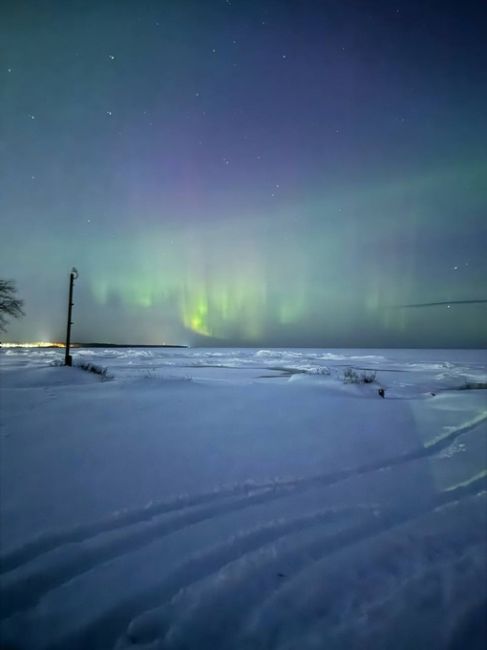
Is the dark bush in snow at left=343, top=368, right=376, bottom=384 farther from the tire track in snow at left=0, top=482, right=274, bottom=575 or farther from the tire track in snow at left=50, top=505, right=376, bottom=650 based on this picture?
the tire track in snow at left=50, top=505, right=376, bottom=650

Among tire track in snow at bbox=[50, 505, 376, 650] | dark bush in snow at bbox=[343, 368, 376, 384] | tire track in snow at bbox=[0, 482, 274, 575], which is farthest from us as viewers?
dark bush in snow at bbox=[343, 368, 376, 384]

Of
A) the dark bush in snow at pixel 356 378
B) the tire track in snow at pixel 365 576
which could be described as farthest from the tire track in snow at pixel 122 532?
the dark bush in snow at pixel 356 378

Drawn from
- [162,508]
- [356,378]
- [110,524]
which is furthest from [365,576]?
[356,378]

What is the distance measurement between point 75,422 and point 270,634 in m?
4.74

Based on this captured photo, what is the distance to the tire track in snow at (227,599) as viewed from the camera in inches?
77.3

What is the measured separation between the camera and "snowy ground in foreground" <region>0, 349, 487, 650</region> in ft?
6.67

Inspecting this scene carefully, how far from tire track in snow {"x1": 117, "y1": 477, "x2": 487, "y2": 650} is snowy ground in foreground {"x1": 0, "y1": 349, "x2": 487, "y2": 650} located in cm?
1

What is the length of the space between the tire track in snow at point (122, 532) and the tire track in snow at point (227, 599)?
0.74 metres

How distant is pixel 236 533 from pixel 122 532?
1.05 metres

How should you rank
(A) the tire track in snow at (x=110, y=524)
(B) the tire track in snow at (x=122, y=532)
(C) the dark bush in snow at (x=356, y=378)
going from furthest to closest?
(C) the dark bush in snow at (x=356, y=378)
(A) the tire track in snow at (x=110, y=524)
(B) the tire track in snow at (x=122, y=532)

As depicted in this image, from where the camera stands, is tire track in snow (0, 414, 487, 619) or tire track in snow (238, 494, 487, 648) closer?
tire track in snow (238, 494, 487, 648)

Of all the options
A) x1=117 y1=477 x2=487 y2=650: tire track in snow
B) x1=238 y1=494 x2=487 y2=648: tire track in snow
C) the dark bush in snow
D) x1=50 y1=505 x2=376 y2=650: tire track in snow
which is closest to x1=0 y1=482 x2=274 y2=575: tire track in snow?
x1=50 y1=505 x2=376 y2=650: tire track in snow

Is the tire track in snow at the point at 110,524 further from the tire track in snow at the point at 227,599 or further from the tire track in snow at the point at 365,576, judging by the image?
the tire track in snow at the point at 365,576

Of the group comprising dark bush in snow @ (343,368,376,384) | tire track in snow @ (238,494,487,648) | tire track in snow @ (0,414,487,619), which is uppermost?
dark bush in snow @ (343,368,376,384)
